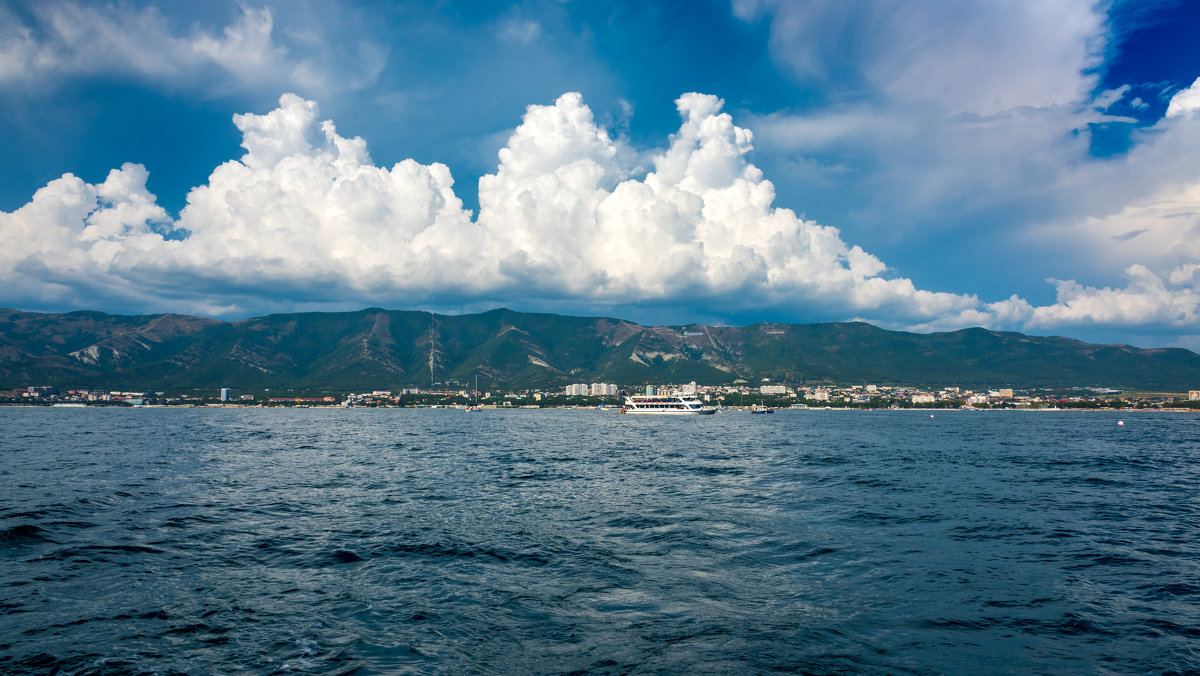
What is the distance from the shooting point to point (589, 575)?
20734 millimetres

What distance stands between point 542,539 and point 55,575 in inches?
698

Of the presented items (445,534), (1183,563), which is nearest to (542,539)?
(445,534)

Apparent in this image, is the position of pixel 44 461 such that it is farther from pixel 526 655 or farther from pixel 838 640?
pixel 838 640

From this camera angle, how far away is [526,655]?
45.5 feet

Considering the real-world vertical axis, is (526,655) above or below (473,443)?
above

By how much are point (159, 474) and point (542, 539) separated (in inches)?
1553

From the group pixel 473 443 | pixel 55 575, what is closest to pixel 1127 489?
pixel 55 575

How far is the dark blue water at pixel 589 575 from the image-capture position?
1405 cm

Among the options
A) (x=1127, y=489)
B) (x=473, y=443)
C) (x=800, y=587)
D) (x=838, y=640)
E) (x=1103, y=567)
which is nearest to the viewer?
(x=838, y=640)

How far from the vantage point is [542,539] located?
26.2 metres

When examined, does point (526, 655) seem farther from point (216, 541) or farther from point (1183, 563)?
point (1183, 563)

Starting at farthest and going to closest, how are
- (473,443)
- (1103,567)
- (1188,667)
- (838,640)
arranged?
(473,443)
(1103,567)
(838,640)
(1188,667)

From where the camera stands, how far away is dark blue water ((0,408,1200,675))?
46.1ft

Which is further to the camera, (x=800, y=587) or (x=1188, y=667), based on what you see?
(x=800, y=587)
